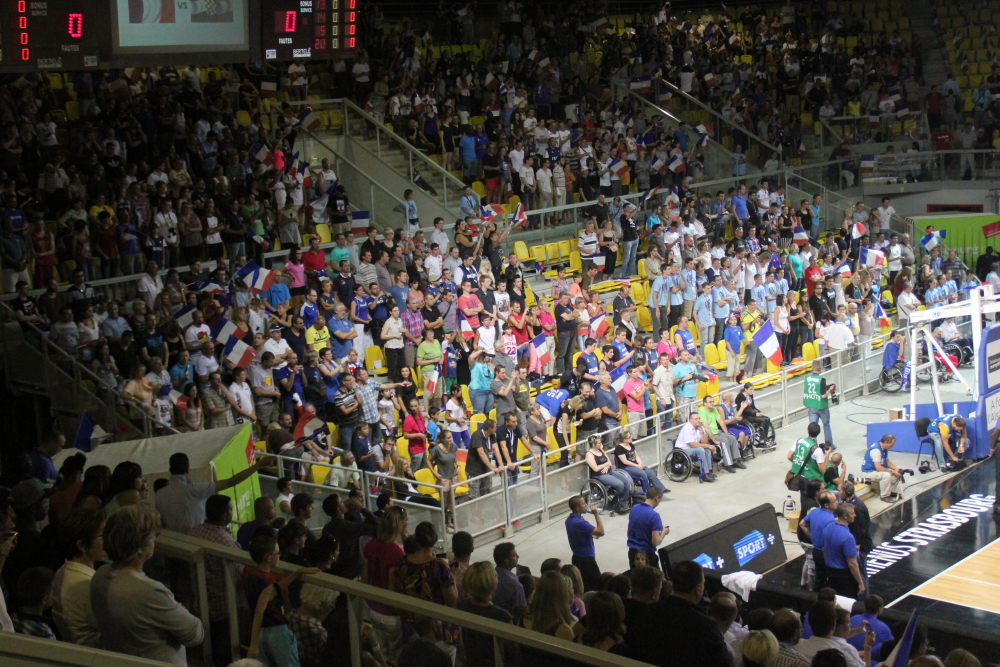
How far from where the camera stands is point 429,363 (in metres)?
16.5

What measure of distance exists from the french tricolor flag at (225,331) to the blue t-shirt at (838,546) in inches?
310

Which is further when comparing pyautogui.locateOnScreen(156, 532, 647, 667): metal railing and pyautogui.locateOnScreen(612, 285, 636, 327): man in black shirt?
pyautogui.locateOnScreen(612, 285, 636, 327): man in black shirt

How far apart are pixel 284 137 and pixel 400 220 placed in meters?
2.54

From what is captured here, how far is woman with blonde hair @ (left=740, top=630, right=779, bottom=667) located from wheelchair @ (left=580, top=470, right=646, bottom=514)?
8.79 meters

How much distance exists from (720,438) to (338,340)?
5864 millimetres

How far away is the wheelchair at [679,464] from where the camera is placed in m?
16.2

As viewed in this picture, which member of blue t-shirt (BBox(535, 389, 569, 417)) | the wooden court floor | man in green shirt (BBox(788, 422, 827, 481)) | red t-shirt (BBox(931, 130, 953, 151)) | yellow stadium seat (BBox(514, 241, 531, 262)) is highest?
red t-shirt (BBox(931, 130, 953, 151))

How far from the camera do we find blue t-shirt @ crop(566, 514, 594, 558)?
1066 centimetres

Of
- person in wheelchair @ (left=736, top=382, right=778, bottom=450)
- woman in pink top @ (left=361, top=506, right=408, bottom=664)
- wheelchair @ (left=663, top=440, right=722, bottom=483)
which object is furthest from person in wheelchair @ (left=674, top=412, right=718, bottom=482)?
woman in pink top @ (left=361, top=506, right=408, bottom=664)

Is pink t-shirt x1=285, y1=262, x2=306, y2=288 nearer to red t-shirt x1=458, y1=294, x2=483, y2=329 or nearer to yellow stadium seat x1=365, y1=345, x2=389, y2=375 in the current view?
yellow stadium seat x1=365, y1=345, x2=389, y2=375

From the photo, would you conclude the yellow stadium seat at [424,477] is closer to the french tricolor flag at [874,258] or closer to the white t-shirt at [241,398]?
the white t-shirt at [241,398]

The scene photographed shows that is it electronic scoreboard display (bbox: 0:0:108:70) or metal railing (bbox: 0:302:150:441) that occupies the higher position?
electronic scoreboard display (bbox: 0:0:108:70)

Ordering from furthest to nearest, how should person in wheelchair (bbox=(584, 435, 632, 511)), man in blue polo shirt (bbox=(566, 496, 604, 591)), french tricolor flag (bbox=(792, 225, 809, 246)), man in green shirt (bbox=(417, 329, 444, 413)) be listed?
french tricolor flag (bbox=(792, 225, 809, 246))
man in green shirt (bbox=(417, 329, 444, 413))
person in wheelchair (bbox=(584, 435, 632, 511))
man in blue polo shirt (bbox=(566, 496, 604, 591))

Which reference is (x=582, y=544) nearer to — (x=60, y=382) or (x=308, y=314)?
(x=308, y=314)
